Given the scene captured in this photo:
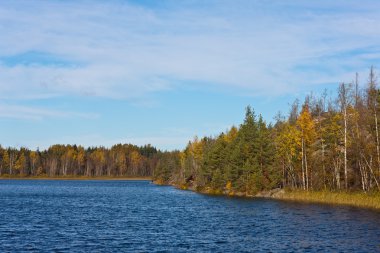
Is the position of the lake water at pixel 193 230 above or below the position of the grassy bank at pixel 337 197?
below

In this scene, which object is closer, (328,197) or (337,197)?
(337,197)

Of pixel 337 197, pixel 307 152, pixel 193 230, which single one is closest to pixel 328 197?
pixel 337 197

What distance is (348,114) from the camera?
8094 cm

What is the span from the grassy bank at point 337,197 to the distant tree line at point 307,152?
8.31ft

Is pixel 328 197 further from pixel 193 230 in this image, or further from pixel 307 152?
pixel 193 230

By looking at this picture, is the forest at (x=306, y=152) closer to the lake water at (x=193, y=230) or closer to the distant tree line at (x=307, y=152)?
the distant tree line at (x=307, y=152)

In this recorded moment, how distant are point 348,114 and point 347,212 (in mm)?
26072

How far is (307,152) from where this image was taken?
3696 inches

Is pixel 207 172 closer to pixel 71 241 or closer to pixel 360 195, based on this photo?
pixel 360 195

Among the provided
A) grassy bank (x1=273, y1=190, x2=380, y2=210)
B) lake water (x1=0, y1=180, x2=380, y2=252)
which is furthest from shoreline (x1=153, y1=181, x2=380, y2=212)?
lake water (x1=0, y1=180, x2=380, y2=252)

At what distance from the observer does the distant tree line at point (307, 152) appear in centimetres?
7271

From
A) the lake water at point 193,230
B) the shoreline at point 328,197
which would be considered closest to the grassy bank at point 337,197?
the shoreline at point 328,197

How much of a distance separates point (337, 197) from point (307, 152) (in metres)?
21.4

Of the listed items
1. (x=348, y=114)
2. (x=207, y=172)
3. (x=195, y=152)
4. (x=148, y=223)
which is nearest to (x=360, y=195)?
(x=348, y=114)
